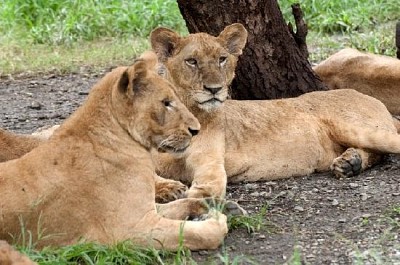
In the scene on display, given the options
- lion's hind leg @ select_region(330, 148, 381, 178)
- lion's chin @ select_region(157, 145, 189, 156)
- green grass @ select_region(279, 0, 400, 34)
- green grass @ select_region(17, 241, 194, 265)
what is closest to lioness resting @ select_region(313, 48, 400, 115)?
lion's hind leg @ select_region(330, 148, 381, 178)

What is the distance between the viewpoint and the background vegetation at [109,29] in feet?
34.0

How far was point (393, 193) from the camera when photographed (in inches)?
227

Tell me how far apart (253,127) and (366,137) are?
26.0 inches

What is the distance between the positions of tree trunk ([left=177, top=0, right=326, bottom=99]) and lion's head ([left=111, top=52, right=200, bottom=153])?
200 cm

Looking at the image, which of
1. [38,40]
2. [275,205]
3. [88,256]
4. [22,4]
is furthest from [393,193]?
[22,4]

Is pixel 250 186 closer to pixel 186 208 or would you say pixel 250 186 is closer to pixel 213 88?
pixel 213 88

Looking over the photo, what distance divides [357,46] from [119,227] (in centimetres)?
562

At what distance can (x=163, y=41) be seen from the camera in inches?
245

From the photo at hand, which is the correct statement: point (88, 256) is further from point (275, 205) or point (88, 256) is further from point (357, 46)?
point (357, 46)

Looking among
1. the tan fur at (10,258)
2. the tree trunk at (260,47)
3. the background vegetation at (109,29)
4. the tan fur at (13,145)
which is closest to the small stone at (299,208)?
the tan fur at (13,145)

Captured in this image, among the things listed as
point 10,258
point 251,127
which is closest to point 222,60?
point 251,127

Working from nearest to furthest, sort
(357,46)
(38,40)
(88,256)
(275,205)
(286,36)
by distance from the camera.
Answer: (88,256), (275,205), (286,36), (357,46), (38,40)

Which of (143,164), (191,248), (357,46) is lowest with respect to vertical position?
(357,46)

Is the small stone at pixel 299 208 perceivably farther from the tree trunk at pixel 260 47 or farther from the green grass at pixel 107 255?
the tree trunk at pixel 260 47
